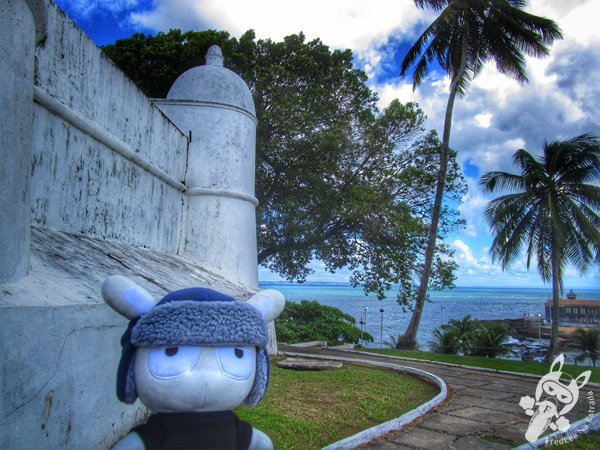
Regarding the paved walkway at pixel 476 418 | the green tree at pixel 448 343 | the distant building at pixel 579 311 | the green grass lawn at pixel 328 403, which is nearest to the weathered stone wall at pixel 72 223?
the green grass lawn at pixel 328 403

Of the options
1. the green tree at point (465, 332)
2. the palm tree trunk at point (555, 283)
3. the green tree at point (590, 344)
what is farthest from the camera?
the green tree at point (590, 344)

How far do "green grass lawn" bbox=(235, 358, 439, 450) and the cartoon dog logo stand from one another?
1.30 metres

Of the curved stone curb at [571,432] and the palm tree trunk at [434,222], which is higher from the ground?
the palm tree trunk at [434,222]

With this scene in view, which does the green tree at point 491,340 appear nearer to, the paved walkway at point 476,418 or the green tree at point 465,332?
the green tree at point 465,332

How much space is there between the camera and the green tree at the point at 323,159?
1357 centimetres

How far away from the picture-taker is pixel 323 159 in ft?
44.6

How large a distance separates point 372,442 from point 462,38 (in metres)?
12.8

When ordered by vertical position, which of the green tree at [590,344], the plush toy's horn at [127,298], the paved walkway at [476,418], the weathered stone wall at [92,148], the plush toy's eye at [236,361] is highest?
the weathered stone wall at [92,148]

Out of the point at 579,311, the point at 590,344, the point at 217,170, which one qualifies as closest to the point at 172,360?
the point at 217,170

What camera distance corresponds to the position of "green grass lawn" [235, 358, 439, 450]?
4680 mm

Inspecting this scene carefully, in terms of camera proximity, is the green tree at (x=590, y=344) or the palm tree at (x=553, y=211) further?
the green tree at (x=590, y=344)

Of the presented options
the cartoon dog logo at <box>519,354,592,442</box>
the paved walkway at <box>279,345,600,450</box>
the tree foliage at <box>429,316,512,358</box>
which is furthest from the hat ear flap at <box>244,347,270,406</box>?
the tree foliage at <box>429,316,512,358</box>

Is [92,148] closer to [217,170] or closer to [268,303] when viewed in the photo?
[217,170]

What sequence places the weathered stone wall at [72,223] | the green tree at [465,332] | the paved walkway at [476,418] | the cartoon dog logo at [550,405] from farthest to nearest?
the green tree at [465,332] → the cartoon dog logo at [550,405] → the paved walkway at [476,418] → the weathered stone wall at [72,223]
